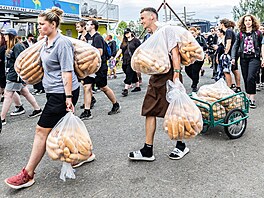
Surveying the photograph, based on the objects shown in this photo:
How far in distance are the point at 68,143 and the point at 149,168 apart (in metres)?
1.05

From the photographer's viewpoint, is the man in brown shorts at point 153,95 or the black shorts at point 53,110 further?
the man in brown shorts at point 153,95

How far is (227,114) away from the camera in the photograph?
14.3 ft

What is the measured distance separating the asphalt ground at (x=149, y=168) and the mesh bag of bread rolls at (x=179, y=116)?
1.41 ft

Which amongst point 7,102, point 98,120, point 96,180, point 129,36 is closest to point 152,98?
point 96,180

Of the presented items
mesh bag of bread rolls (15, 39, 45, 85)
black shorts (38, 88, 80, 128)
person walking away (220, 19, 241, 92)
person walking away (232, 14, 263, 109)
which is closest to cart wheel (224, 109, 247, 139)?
person walking away (232, 14, 263, 109)

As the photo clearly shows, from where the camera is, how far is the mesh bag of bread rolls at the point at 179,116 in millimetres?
3354

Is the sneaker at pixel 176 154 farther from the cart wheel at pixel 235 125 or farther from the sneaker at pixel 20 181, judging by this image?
the sneaker at pixel 20 181

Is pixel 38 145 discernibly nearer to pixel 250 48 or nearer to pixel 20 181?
pixel 20 181

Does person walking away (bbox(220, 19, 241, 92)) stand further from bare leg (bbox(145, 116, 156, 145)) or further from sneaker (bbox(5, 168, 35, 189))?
sneaker (bbox(5, 168, 35, 189))

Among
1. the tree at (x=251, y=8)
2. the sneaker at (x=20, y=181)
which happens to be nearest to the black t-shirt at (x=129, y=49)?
the sneaker at (x=20, y=181)

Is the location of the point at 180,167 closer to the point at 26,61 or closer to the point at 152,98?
the point at 152,98

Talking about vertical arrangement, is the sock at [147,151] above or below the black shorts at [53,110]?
below

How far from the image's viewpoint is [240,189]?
118 inches

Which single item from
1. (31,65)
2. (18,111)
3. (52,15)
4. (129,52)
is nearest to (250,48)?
(129,52)
